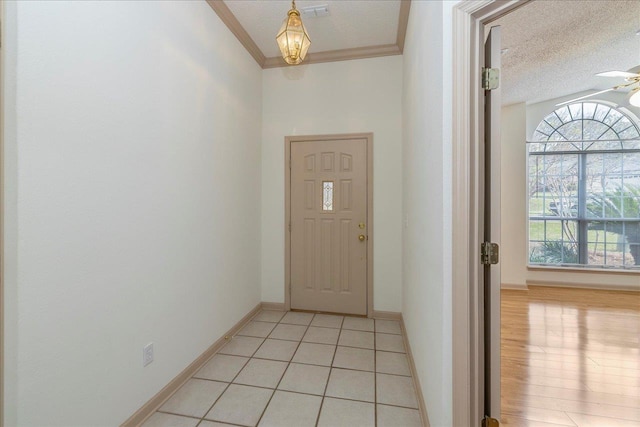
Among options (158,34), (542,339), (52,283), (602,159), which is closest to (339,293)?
(542,339)

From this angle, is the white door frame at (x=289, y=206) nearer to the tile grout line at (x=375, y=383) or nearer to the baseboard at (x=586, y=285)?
the tile grout line at (x=375, y=383)

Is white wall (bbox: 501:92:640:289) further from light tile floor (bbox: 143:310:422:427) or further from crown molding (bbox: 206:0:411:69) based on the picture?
light tile floor (bbox: 143:310:422:427)

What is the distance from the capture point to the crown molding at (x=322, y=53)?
2627 millimetres

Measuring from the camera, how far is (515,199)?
455cm

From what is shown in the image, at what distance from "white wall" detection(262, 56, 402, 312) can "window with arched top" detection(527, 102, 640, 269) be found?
3.16 meters

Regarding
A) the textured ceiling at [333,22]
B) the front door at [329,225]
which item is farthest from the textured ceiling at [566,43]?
the front door at [329,225]

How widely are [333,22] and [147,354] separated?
321cm

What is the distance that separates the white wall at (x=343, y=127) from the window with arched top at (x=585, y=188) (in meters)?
3.16

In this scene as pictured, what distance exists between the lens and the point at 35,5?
1196 mm

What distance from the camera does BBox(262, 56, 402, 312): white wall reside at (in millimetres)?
3318

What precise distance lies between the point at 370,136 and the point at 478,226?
7.59ft

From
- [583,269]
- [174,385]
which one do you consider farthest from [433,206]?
[583,269]

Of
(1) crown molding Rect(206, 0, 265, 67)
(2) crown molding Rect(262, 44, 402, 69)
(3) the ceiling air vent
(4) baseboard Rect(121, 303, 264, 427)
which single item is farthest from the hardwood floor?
(1) crown molding Rect(206, 0, 265, 67)

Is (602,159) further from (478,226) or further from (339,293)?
(478,226)
